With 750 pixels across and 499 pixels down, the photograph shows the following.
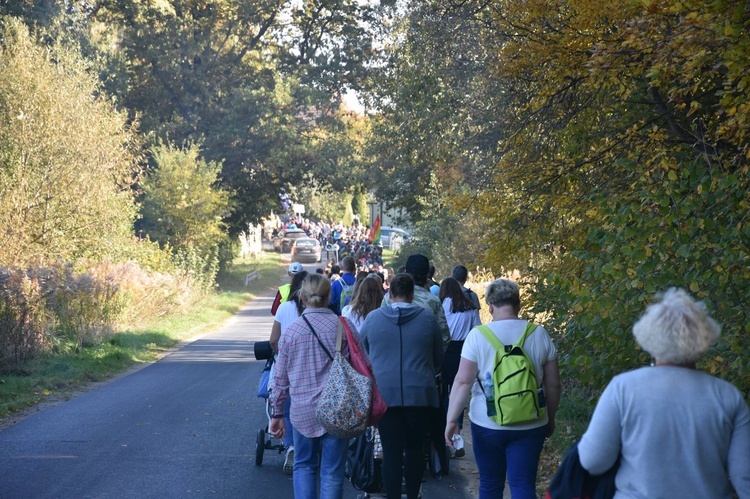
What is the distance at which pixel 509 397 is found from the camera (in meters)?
5.24

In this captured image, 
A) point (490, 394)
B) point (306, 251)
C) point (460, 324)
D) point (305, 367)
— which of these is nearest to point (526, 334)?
point (490, 394)

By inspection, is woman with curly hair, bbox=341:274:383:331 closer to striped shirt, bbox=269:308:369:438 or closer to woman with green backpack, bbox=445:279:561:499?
striped shirt, bbox=269:308:369:438

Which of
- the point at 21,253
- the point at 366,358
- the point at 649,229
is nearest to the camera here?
the point at 366,358

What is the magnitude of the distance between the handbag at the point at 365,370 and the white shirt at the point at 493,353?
2.35ft

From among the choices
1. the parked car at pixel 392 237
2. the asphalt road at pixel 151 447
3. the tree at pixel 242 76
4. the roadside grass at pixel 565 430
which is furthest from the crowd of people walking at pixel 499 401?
the parked car at pixel 392 237

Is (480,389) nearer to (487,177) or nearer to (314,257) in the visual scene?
(487,177)

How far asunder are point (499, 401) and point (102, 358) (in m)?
13.8

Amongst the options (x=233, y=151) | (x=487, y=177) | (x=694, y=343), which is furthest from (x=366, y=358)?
(x=233, y=151)

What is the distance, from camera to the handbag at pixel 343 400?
5703mm

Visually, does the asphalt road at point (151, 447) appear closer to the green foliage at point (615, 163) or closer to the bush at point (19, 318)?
the bush at point (19, 318)

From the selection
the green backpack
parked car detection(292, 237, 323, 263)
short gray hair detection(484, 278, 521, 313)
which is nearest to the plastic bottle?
the green backpack

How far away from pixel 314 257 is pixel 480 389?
189 ft

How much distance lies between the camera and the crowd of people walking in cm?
343

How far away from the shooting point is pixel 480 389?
539 cm
